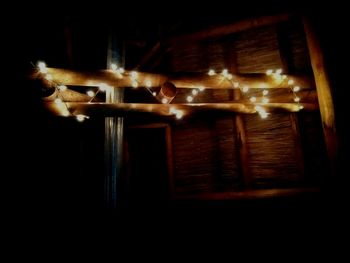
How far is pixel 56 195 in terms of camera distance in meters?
6.13

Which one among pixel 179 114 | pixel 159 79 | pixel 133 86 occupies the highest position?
pixel 159 79

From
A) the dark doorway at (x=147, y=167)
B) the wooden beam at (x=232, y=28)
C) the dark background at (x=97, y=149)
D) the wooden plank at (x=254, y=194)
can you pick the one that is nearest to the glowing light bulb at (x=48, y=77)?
the dark background at (x=97, y=149)

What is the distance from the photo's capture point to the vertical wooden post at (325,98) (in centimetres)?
429

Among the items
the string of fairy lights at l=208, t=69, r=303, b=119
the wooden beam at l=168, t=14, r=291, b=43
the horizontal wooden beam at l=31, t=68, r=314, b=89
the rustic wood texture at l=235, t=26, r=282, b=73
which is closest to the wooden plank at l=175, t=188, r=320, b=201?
the string of fairy lights at l=208, t=69, r=303, b=119

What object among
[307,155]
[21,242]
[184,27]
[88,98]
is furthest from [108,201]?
[184,27]

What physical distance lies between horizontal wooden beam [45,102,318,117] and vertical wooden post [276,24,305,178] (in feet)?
1.66

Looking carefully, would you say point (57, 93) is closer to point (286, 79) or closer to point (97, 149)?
point (97, 149)

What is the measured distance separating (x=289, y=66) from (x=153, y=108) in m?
3.66

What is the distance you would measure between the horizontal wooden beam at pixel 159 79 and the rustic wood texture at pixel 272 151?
974mm

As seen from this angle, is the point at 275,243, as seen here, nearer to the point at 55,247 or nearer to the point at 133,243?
the point at 133,243

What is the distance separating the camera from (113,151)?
16.0ft

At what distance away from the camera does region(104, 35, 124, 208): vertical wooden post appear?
4707mm

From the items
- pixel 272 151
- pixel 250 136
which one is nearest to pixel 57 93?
pixel 250 136

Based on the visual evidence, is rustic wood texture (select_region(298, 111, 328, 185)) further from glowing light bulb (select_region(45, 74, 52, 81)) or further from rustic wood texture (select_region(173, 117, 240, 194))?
glowing light bulb (select_region(45, 74, 52, 81))
